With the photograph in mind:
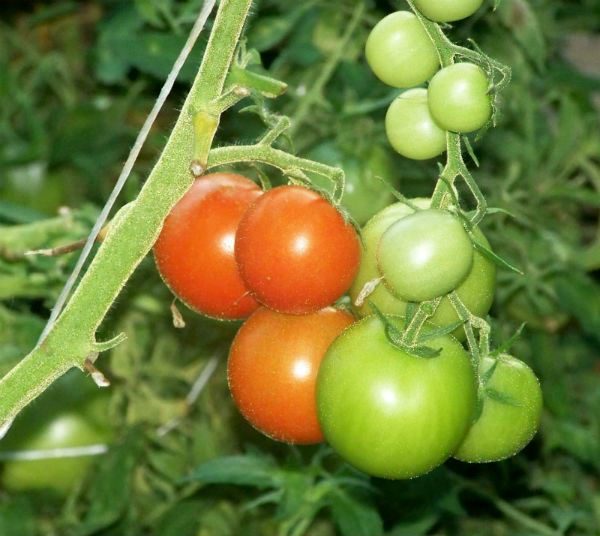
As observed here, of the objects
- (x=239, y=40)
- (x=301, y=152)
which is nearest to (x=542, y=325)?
(x=301, y=152)

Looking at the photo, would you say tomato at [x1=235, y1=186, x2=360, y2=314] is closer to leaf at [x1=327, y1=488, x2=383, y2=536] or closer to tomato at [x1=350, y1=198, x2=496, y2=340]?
tomato at [x1=350, y1=198, x2=496, y2=340]

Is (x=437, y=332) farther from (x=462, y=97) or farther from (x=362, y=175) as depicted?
(x=362, y=175)

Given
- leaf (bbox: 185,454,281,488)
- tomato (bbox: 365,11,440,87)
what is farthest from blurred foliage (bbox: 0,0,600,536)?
tomato (bbox: 365,11,440,87)

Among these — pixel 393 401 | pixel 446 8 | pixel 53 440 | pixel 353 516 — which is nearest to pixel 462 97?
pixel 446 8

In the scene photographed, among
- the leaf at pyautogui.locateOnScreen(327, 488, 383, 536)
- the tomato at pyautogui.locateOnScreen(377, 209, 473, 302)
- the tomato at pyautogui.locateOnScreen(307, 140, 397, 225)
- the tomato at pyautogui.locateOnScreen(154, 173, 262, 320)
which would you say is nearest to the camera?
the tomato at pyautogui.locateOnScreen(377, 209, 473, 302)

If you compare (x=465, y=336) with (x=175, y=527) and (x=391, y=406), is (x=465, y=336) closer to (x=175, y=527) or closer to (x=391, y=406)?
(x=391, y=406)

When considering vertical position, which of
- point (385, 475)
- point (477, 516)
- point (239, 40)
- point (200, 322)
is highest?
point (239, 40)
